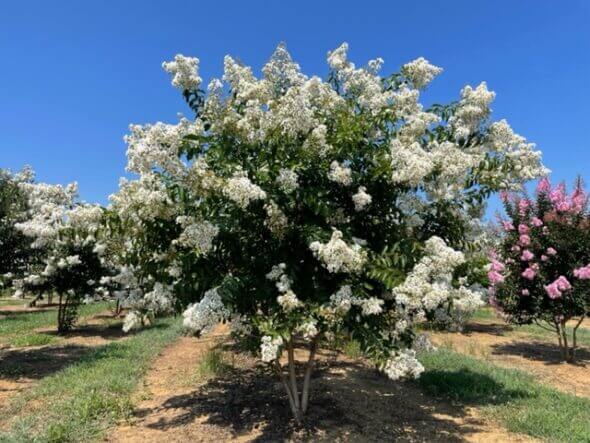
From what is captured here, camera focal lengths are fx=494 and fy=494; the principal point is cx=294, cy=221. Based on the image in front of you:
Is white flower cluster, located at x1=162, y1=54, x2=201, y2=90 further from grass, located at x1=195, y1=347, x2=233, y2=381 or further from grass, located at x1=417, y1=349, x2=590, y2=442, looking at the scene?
grass, located at x1=417, y1=349, x2=590, y2=442

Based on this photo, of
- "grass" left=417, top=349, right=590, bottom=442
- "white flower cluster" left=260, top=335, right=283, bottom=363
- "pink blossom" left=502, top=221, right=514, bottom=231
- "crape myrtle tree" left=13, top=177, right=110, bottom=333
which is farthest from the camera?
"crape myrtle tree" left=13, top=177, right=110, bottom=333

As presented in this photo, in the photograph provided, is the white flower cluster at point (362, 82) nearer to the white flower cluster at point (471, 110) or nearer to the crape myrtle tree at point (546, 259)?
the white flower cluster at point (471, 110)

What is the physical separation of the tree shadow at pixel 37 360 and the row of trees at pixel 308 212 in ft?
15.4

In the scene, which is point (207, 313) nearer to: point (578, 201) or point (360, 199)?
point (360, 199)

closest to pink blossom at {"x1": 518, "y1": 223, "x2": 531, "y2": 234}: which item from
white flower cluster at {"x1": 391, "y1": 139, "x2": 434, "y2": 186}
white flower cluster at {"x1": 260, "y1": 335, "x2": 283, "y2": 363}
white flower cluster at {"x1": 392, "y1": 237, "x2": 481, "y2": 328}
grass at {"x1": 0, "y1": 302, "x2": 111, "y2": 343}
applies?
white flower cluster at {"x1": 392, "y1": 237, "x2": 481, "y2": 328}

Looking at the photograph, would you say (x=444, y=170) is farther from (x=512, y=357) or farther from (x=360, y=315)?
(x=512, y=357)

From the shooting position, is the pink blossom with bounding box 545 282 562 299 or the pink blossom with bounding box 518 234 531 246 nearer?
the pink blossom with bounding box 545 282 562 299

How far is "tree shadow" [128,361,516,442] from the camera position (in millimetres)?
5727

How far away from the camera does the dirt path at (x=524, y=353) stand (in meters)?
9.00

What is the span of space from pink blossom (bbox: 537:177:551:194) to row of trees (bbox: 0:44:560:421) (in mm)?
5149

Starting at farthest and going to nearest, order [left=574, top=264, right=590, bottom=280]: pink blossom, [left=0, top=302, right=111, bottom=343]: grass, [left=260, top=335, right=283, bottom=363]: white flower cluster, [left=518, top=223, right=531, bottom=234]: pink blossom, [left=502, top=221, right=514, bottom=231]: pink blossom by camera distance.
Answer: [left=0, top=302, right=111, bottom=343]: grass → [left=502, top=221, right=514, bottom=231]: pink blossom → [left=518, top=223, right=531, bottom=234]: pink blossom → [left=574, top=264, right=590, bottom=280]: pink blossom → [left=260, top=335, right=283, bottom=363]: white flower cluster

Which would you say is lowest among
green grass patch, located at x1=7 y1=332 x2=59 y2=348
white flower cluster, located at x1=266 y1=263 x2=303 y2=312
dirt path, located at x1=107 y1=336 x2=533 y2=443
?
dirt path, located at x1=107 y1=336 x2=533 y2=443

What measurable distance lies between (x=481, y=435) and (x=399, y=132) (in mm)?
3670

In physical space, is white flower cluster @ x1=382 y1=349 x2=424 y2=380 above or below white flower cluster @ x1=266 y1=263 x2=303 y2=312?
below
